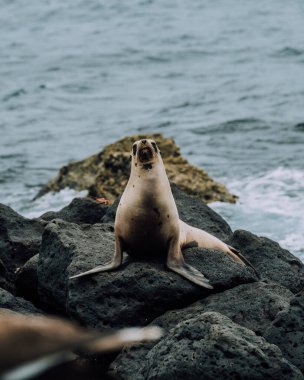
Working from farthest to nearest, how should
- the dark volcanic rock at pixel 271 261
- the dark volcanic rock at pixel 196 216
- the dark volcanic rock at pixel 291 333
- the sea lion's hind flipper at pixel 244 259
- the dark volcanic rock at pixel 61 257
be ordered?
the dark volcanic rock at pixel 196 216
the dark volcanic rock at pixel 271 261
the sea lion's hind flipper at pixel 244 259
the dark volcanic rock at pixel 61 257
the dark volcanic rock at pixel 291 333

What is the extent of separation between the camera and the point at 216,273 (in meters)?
6.83

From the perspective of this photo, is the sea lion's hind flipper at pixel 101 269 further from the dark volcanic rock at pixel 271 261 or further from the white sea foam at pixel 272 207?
the white sea foam at pixel 272 207

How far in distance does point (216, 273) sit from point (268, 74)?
21.1m

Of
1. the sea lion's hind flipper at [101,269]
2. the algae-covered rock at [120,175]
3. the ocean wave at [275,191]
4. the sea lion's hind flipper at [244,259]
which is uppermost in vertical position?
the sea lion's hind flipper at [101,269]

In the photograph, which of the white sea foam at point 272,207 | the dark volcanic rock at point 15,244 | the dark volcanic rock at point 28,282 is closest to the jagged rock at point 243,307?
the dark volcanic rock at point 28,282

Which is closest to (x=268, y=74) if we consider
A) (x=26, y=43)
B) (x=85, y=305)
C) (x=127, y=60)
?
(x=127, y=60)

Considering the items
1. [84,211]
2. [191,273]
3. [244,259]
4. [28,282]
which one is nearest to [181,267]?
[191,273]

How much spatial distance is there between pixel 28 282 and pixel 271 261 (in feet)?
6.82

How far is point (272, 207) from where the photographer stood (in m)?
14.1

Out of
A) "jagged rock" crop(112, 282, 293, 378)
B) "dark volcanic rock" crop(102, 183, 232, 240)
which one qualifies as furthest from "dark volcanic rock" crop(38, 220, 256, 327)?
"dark volcanic rock" crop(102, 183, 232, 240)

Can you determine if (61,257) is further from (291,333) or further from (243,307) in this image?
(291,333)

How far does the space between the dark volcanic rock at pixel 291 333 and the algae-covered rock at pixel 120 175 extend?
24.5ft

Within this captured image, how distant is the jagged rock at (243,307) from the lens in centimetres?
624

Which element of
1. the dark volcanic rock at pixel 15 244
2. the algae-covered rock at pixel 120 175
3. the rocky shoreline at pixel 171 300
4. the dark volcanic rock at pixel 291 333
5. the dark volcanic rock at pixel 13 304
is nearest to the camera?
the rocky shoreline at pixel 171 300
